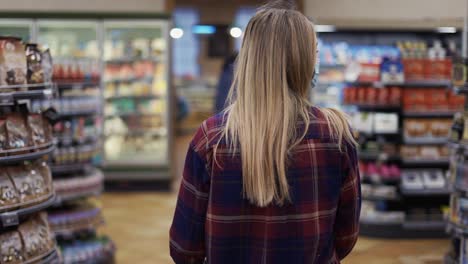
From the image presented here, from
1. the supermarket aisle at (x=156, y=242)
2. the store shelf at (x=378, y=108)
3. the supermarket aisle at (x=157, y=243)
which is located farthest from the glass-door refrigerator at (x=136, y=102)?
the store shelf at (x=378, y=108)

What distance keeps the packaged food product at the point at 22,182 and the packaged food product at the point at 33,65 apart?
0.45 meters

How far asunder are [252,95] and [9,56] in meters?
1.91

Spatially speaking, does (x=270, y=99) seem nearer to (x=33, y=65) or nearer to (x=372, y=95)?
(x=33, y=65)

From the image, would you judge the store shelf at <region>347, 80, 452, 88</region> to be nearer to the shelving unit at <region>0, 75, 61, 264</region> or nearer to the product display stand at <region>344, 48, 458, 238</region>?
the product display stand at <region>344, 48, 458, 238</region>

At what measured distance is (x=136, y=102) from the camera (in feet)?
33.0

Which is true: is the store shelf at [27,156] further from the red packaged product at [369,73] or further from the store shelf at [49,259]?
the red packaged product at [369,73]

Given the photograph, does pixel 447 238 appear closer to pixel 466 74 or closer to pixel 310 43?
pixel 466 74

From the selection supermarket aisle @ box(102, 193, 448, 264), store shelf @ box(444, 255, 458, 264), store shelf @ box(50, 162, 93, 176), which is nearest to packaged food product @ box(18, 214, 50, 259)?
store shelf @ box(50, 162, 93, 176)

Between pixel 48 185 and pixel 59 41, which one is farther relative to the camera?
pixel 59 41

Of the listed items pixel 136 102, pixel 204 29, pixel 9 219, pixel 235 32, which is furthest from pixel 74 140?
pixel 204 29

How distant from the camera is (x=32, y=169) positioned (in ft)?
11.7

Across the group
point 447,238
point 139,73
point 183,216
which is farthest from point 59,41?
point 183,216

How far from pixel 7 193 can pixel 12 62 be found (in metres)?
0.62

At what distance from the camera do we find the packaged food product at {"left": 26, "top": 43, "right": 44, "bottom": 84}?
11.8 ft
